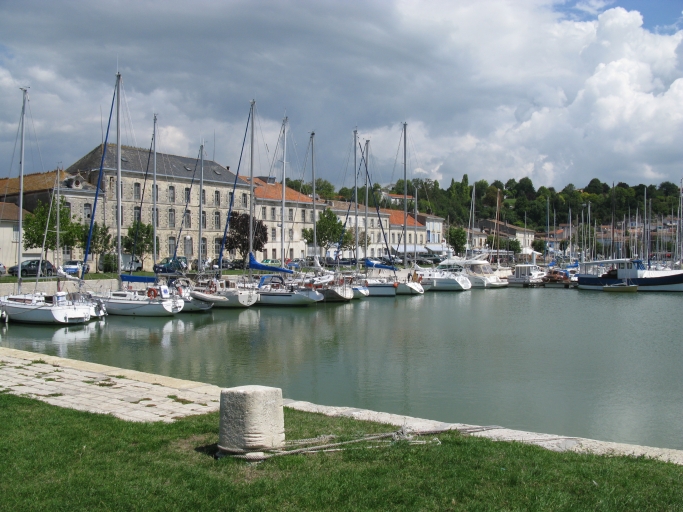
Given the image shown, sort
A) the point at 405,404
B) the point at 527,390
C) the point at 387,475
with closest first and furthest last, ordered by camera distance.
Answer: the point at 387,475, the point at 405,404, the point at 527,390

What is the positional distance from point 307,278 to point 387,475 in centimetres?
4102

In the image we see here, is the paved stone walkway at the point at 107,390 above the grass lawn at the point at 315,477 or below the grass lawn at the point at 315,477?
below

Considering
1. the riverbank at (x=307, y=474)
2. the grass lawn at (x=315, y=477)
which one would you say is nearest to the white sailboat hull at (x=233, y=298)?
the riverbank at (x=307, y=474)

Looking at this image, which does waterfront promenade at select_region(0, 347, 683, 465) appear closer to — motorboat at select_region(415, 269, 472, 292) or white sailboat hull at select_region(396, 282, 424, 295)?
white sailboat hull at select_region(396, 282, 424, 295)

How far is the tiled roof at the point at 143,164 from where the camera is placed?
209 feet

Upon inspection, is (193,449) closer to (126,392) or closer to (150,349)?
(126,392)

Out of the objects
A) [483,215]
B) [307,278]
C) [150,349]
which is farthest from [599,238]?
[150,349]

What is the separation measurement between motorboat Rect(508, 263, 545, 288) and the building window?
3581cm

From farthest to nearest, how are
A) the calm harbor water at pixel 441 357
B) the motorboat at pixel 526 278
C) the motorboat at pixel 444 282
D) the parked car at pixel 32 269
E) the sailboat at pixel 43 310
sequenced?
the motorboat at pixel 526 278, the motorboat at pixel 444 282, the parked car at pixel 32 269, the sailboat at pixel 43 310, the calm harbor water at pixel 441 357

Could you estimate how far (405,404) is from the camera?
15578 mm

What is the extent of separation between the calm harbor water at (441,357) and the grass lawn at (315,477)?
677 cm

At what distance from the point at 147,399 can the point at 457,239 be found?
102 meters

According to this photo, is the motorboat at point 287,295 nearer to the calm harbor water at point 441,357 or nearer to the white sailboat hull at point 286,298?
the white sailboat hull at point 286,298

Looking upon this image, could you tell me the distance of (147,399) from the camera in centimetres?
1138
